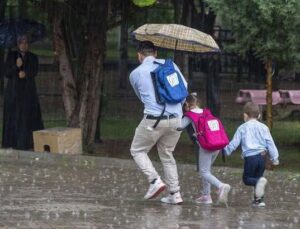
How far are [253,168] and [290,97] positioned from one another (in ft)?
35.4

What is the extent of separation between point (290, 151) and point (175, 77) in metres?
6.73

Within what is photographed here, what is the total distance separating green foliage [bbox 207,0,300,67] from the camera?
11.5 m

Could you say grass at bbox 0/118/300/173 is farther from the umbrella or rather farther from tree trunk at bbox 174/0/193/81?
the umbrella

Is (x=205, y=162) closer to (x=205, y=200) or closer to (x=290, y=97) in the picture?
(x=205, y=200)

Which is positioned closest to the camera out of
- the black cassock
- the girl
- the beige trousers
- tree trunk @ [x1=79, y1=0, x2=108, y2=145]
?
the beige trousers

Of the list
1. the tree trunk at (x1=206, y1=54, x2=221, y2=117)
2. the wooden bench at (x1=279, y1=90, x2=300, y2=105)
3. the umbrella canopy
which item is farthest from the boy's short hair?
the wooden bench at (x1=279, y1=90, x2=300, y2=105)

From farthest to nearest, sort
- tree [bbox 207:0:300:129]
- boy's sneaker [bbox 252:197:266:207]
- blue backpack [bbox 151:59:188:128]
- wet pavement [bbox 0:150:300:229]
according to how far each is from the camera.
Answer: tree [bbox 207:0:300:129] < boy's sneaker [bbox 252:197:266:207] < blue backpack [bbox 151:59:188:128] < wet pavement [bbox 0:150:300:229]

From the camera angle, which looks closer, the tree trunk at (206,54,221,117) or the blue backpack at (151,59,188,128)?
the blue backpack at (151,59,188,128)

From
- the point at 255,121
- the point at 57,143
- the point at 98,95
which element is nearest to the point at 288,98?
the point at 98,95

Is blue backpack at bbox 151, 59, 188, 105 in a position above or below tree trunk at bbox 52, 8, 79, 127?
above

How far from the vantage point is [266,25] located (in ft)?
38.8

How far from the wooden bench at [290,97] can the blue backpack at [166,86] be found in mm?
11194

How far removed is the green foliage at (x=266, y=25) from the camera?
37.7 ft

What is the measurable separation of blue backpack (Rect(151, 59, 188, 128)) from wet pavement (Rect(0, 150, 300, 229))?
1.04 metres
